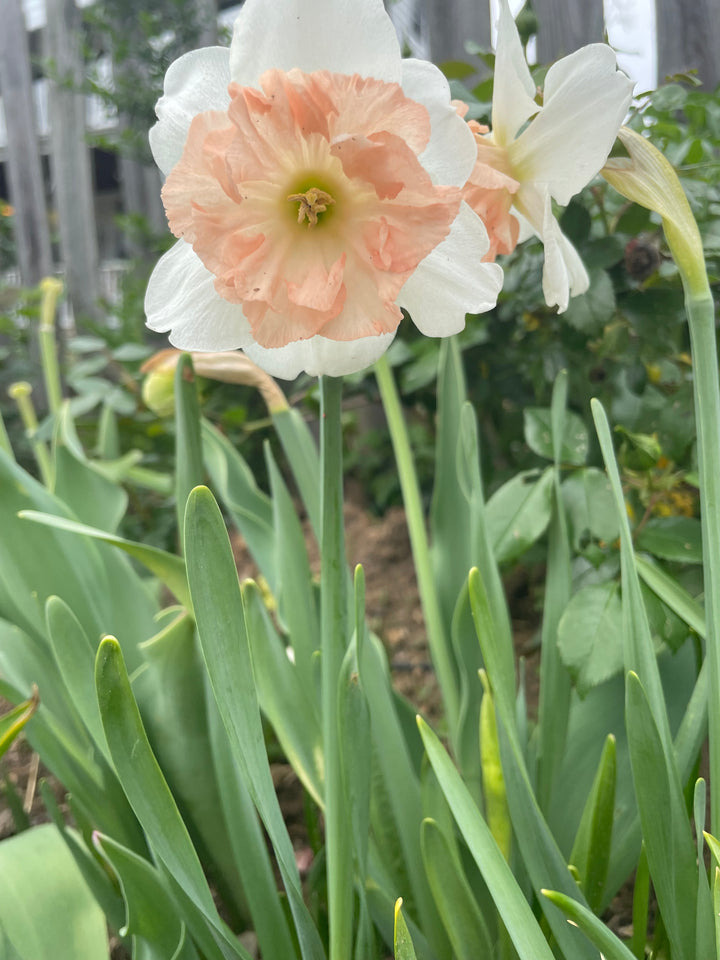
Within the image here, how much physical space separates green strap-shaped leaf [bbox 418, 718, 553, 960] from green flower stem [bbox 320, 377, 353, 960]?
68 mm

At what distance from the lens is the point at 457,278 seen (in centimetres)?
40

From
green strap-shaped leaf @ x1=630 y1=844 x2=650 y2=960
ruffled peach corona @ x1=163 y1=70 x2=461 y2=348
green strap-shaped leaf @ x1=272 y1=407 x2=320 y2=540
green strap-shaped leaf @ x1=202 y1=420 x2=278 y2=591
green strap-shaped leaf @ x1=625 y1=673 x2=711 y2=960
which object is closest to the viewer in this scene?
ruffled peach corona @ x1=163 y1=70 x2=461 y2=348

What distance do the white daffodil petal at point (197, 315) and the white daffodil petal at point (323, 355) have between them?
20 millimetres

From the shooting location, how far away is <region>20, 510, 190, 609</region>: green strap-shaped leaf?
569 mm

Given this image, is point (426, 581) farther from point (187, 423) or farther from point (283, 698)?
point (187, 423)

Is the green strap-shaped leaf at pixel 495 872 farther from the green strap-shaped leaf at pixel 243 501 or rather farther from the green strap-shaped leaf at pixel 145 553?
the green strap-shaped leaf at pixel 243 501

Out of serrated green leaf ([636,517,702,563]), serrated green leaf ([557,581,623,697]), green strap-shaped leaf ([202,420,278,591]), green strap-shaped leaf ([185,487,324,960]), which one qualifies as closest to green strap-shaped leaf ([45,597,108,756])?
green strap-shaped leaf ([185,487,324,960])

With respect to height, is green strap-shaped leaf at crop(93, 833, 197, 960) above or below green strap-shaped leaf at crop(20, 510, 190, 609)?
below

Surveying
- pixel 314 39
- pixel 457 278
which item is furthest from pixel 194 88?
pixel 457 278

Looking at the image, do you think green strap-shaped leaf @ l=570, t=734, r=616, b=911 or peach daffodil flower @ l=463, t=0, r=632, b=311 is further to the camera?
green strap-shaped leaf @ l=570, t=734, r=616, b=911

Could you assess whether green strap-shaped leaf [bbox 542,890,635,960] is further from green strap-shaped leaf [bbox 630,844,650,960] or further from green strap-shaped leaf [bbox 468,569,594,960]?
green strap-shaped leaf [bbox 630,844,650,960]

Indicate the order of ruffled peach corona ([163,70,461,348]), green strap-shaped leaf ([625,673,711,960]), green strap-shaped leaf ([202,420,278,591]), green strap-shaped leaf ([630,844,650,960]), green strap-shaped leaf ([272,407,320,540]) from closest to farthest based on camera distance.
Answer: ruffled peach corona ([163,70,461,348]) < green strap-shaped leaf ([625,673,711,960]) < green strap-shaped leaf ([630,844,650,960]) < green strap-shaped leaf ([272,407,320,540]) < green strap-shaped leaf ([202,420,278,591])

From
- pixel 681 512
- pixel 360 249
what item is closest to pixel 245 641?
pixel 360 249

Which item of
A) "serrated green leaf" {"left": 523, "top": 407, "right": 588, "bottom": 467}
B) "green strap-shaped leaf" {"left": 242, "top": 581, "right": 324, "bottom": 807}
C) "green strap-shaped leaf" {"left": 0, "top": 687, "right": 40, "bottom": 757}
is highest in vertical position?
"serrated green leaf" {"left": 523, "top": 407, "right": 588, "bottom": 467}
